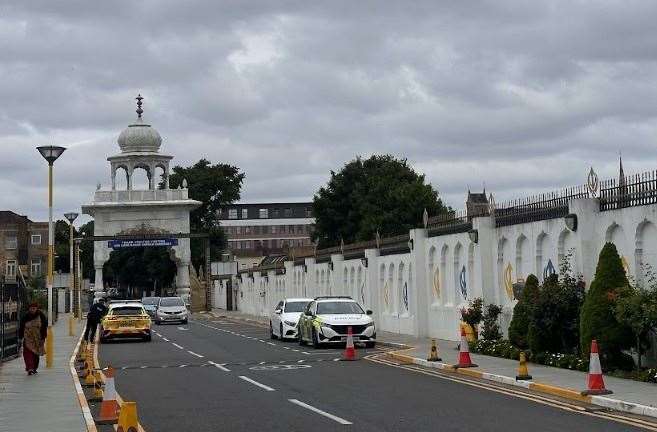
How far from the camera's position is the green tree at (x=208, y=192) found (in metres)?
115

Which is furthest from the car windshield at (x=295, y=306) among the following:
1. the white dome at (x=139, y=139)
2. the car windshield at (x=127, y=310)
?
the white dome at (x=139, y=139)

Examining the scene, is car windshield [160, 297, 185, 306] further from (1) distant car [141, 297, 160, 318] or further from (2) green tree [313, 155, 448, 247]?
(2) green tree [313, 155, 448, 247]

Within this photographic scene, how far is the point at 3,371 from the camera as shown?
27.1 metres

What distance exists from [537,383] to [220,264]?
246 feet

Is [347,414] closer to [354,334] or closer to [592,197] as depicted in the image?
[592,197]

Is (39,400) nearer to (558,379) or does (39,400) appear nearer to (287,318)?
(558,379)

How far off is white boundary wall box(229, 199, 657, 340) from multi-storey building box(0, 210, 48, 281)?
79.7 m

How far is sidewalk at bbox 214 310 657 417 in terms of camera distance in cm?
1698

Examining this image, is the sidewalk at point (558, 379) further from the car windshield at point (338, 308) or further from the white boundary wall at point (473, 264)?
the car windshield at point (338, 308)


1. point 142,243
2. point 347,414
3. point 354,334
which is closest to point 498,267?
point 354,334

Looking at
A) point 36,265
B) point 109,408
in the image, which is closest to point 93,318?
point 109,408

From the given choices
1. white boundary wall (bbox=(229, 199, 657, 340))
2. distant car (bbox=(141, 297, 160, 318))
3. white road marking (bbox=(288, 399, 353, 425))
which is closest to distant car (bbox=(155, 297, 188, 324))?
distant car (bbox=(141, 297, 160, 318))

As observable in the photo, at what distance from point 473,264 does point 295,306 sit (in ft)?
31.5

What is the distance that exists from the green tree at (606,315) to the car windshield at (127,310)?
80.9 ft
